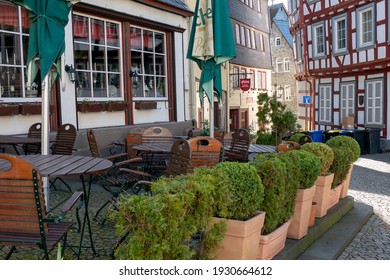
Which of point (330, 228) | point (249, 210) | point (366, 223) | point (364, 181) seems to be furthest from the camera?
point (364, 181)

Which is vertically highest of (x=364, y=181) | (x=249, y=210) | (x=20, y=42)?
(x=20, y=42)

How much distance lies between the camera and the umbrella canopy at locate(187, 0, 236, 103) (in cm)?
602

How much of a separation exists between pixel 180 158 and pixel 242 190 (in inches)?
59.3

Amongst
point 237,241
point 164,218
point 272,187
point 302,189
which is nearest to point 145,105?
point 302,189

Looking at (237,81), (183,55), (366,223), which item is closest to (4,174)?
(366,223)

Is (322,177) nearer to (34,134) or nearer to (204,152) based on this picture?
(204,152)

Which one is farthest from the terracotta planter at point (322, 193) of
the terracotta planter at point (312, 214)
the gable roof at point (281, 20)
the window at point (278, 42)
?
the window at point (278, 42)

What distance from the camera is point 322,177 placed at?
490 centimetres

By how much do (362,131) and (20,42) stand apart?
12.3m

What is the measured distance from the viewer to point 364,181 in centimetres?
933

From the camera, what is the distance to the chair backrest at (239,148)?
628 centimetres

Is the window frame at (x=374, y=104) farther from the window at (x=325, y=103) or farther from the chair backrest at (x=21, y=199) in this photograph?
the chair backrest at (x=21, y=199)

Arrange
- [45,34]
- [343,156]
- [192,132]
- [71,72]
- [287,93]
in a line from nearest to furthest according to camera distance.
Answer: [45,34]
[343,156]
[71,72]
[192,132]
[287,93]

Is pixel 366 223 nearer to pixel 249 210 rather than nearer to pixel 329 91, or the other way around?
pixel 249 210
